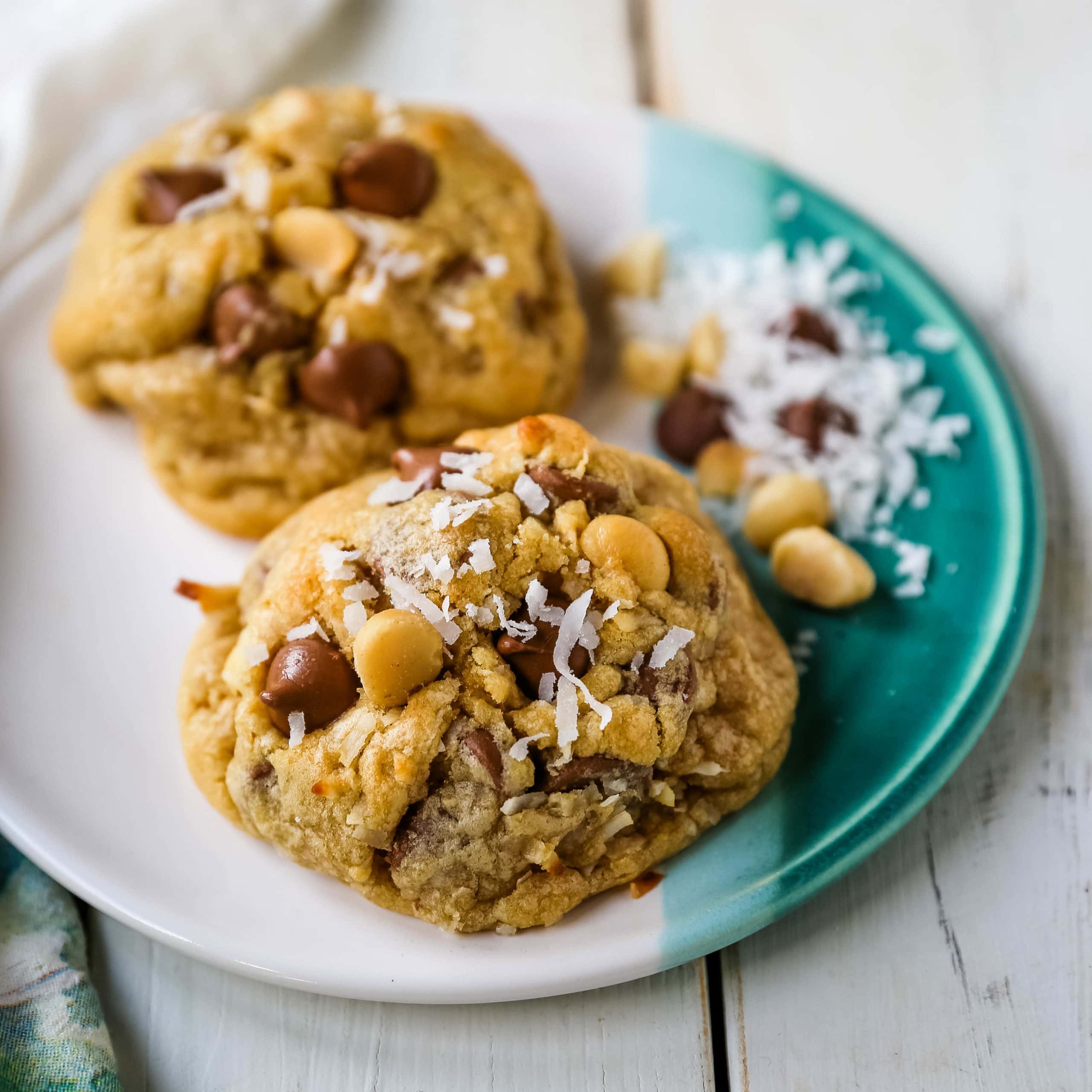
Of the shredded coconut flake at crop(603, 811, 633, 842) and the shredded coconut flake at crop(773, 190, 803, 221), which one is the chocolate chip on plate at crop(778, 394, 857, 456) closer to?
the shredded coconut flake at crop(773, 190, 803, 221)

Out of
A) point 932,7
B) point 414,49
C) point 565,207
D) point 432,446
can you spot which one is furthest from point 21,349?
point 932,7

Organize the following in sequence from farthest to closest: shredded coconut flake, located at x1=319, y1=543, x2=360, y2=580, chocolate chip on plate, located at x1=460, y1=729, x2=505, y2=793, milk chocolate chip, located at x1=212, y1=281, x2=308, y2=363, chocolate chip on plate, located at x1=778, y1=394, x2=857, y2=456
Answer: chocolate chip on plate, located at x1=778, y1=394, x2=857, y2=456 < milk chocolate chip, located at x1=212, y1=281, x2=308, y2=363 < shredded coconut flake, located at x1=319, y1=543, x2=360, y2=580 < chocolate chip on plate, located at x1=460, y1=729, x2=505, y2=793

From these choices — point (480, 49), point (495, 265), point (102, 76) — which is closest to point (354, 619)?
point (495, 265)

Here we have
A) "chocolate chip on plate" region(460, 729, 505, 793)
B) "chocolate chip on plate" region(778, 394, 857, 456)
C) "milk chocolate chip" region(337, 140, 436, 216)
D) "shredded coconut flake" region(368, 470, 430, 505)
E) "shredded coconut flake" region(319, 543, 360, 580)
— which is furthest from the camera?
"chocolate chip on plate" region(778, 394, 857, 456)

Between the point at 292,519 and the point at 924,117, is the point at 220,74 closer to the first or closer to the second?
the point at 292,519

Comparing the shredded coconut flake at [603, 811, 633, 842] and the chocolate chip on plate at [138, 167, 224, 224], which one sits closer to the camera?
the shredded coconut flake at [603, 811, 633, 842]

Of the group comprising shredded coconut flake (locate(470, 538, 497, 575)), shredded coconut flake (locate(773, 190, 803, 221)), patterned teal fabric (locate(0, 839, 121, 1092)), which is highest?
shredded coconut flake (locate(470, 538, 497, 575))

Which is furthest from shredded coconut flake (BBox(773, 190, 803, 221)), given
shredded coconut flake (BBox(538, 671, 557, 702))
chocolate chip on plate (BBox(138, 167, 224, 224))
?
shredded coconut flake (BBox(538, 671, 557, 702))
